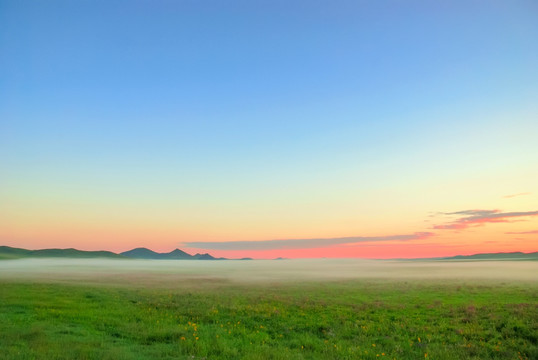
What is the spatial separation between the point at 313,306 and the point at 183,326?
1227 cm

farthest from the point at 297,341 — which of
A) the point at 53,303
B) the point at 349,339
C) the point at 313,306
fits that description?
the point at 53,303

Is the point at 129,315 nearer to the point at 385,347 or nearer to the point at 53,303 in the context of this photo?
the point at 53,303

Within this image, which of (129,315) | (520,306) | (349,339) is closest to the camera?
(349,339)

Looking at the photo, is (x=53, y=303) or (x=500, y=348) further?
(x=53, y=303)

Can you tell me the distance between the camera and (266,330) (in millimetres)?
→ 20172

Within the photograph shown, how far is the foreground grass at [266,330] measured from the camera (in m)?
15.1

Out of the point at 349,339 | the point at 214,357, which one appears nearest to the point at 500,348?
the point at 349,339

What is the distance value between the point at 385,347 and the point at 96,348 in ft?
42.4

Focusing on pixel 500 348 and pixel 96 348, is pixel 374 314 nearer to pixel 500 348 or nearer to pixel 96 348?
pixel 500 348

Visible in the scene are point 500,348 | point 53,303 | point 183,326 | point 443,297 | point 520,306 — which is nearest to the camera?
point 500,348

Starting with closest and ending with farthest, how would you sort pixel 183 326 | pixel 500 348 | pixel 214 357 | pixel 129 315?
pixel 214 357 < pixel 500 348 < pixel 183 326 < pixel 129 315

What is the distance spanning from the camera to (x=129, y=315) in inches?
941

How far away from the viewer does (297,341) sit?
56.6ft

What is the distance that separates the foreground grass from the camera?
1510 cm
